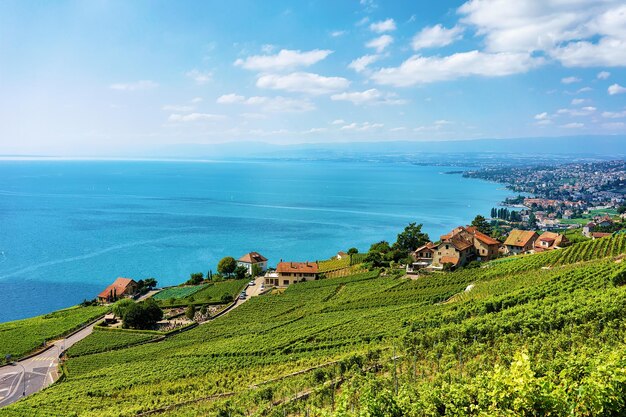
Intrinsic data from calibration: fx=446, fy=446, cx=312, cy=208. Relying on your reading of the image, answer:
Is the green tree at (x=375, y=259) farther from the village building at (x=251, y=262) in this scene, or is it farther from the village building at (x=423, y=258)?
the village building at (x=251, y=262)

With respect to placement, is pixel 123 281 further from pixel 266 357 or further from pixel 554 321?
pixel 554 321

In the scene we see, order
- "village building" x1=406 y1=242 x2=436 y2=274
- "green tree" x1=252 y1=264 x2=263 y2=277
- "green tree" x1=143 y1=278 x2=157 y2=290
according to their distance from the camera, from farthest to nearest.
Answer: "green tree" x1=143 y1=278 x2=157 y2=290 → "green tree" x1=252 y1=264 x2=263 y2=277 → "village building" x1=406 y1=242 x2=436 y2=274

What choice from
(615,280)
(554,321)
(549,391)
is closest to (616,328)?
(554,321)

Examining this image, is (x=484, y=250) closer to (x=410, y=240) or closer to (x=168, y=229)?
(x=410, y=240)

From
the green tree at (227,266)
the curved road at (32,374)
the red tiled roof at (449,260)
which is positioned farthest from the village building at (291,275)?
the curved road at (32,374)

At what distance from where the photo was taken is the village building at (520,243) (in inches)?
2106

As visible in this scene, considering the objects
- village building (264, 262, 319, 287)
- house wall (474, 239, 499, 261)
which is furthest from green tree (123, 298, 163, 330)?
house wall (474, 239, 499, 261)

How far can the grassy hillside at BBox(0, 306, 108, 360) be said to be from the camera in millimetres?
35750

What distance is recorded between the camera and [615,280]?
2428 cm

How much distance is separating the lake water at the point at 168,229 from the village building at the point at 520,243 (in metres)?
30.9

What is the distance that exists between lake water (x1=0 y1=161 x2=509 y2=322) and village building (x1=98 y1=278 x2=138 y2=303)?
7.00 meters

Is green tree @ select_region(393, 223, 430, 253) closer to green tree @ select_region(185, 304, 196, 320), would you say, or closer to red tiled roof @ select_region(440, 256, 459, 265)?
red tiled roof @ select_region(440, 256, 459, 265)

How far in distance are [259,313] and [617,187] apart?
179m

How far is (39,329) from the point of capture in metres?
40.2
